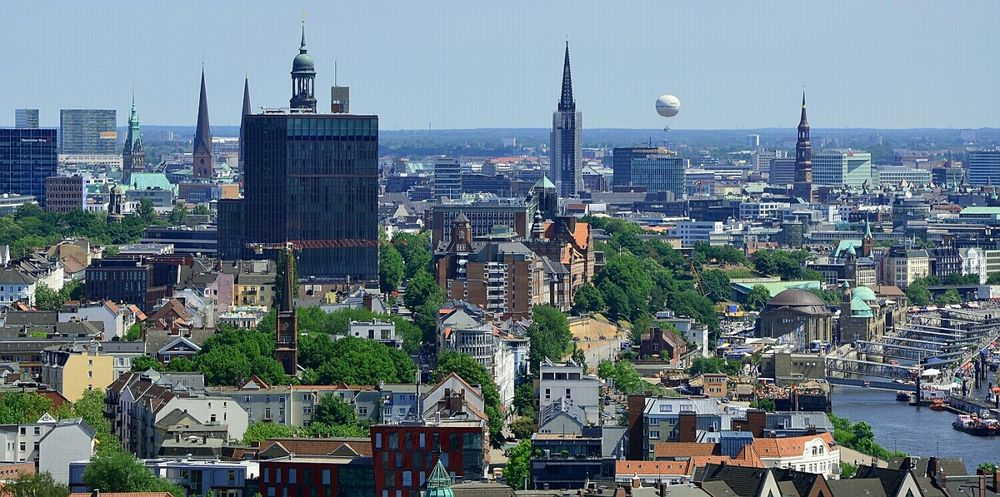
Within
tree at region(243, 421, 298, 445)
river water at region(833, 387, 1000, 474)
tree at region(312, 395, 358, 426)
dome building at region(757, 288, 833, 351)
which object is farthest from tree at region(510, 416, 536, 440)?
dome building at region(757, 288, 833, 351)

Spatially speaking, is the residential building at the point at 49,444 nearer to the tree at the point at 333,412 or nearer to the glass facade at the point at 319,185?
the tree at the point at 333,412

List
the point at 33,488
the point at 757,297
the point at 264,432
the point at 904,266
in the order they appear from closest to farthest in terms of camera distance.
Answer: the point at 33,488 → the point at 264,432 → the point at 757,297 → the point at 904,266

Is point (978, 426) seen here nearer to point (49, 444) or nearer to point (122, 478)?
point (49, 444)

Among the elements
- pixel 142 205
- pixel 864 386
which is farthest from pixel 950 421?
pixel 142 205

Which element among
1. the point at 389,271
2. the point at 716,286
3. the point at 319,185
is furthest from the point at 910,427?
the point at 716,286

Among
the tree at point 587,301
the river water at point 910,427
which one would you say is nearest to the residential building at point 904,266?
the tree at point 587,301

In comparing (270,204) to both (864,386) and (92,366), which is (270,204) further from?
(92,366)

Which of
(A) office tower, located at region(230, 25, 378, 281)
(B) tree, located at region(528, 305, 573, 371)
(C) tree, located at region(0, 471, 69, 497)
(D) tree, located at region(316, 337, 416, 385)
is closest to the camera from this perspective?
(C) tree, located at region(0, 471, 69, 497)

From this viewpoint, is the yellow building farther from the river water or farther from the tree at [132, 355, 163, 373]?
the river water
